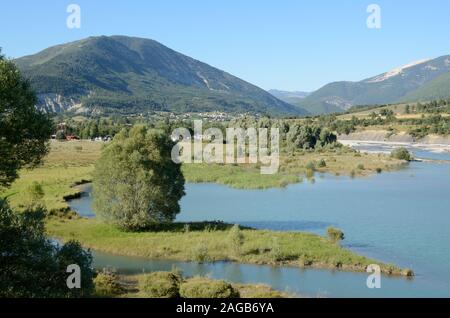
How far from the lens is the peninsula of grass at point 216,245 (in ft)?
132

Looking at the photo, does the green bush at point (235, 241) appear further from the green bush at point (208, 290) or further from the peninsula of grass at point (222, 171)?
the peninsula of grass at point (222, 171)

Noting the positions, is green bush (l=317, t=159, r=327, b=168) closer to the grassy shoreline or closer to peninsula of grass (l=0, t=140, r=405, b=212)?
peninsula of grass (l=0, t=140, r=405, b=212)

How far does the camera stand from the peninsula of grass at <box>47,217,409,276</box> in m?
40.2

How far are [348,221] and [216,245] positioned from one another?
19716 millimetres

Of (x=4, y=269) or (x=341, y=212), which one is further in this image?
(x=341, y=212)

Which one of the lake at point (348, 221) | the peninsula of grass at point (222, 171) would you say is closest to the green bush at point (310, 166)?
the peninsula of grass at point (222, 171)

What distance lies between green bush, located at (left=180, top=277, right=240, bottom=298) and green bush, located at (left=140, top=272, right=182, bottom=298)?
1.03 m

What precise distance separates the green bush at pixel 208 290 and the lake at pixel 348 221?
678cm

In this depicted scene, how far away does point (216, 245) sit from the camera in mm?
43625

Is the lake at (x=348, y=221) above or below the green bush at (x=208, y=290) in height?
below

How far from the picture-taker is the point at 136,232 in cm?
4919
